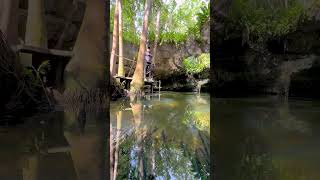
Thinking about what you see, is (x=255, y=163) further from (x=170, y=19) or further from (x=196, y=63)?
(x=170, y=19)

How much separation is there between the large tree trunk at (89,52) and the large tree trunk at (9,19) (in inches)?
37.1

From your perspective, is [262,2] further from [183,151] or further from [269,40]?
[183,151]

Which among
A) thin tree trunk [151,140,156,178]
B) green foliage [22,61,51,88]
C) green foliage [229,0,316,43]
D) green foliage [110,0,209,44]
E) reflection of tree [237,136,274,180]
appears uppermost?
green foliage [110,0,209,44]

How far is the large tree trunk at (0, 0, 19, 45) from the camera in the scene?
4.93 meters

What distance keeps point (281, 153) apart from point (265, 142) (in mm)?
487

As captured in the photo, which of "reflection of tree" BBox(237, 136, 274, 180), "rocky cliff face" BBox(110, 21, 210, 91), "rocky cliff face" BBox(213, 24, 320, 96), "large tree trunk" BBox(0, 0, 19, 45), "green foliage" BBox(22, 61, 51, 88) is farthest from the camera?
"rocky cliff face" BBox(110, 21, 210, 91)

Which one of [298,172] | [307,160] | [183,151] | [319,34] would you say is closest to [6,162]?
[183,151]

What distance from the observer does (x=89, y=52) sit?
5883 millimetres

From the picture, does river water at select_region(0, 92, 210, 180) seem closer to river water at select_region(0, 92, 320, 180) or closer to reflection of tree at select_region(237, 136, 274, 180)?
river water at select_region(0, 92, 320, 180)

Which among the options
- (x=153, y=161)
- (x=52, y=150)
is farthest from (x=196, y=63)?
(x=153, y=161)

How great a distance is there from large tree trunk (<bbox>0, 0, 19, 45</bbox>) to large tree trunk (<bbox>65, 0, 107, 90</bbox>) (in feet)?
3.09

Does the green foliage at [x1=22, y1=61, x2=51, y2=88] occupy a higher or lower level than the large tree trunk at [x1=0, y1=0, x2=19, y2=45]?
lower

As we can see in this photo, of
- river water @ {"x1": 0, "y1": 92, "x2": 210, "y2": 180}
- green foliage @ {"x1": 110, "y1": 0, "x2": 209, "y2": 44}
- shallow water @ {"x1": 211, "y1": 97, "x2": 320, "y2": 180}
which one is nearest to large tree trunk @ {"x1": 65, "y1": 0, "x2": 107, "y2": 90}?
river water @ {"x1": 0, "y1": 92, "x2": 210, "y2": 180}

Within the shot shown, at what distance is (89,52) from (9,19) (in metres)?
1.30
